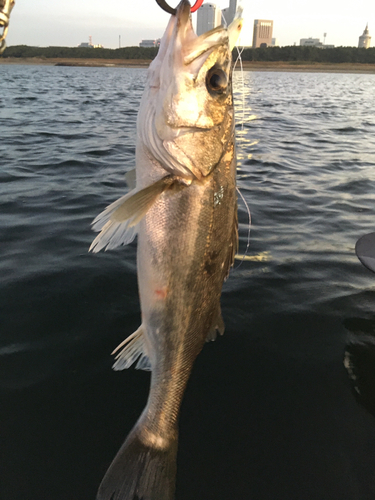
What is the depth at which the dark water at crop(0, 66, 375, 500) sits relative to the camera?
2.83 meters

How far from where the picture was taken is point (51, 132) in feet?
46.0

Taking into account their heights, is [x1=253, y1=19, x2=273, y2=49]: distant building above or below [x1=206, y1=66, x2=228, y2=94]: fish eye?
above

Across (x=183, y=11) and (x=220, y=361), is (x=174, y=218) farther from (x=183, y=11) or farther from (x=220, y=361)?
(x=220, y=361)

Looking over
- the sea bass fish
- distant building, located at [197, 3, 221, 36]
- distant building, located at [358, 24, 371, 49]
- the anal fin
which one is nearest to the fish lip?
the sea bass fish

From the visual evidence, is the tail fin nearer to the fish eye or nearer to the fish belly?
the fish belly

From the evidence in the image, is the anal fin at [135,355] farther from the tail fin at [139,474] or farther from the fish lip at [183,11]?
the fish lip at [183,11]

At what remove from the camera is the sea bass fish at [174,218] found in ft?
7.44

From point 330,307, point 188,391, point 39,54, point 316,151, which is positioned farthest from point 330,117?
point 39,54

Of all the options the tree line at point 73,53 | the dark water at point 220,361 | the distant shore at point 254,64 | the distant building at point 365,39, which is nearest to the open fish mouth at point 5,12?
the dark water at point 220,361

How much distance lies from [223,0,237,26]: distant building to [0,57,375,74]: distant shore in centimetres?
10261

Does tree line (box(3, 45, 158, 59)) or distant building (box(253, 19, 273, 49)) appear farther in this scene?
tree line (box(3, 45, 158, 59))

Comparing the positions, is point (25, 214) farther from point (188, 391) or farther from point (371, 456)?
point (371, 456)

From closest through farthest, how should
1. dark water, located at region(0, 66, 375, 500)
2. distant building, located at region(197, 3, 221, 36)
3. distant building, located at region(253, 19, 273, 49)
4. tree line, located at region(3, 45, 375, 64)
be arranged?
1. distant building, located at region(197, 3, 221, 36)
2. dark water, located at region(0, 66, 375, 500)
3. distant building, located at region(253, 19, 273, 49)
4. tree line, located at region(3, 45, 375, 64)

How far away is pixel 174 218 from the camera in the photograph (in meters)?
2.31
